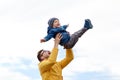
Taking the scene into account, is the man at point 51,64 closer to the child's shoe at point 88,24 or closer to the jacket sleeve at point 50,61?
the jacket sleeve at point 50,61

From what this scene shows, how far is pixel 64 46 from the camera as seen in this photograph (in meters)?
10.2

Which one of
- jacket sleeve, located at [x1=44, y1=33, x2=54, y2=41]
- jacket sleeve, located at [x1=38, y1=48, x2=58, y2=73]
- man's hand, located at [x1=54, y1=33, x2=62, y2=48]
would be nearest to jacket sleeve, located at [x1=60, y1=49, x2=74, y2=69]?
jacket sleeve, located at [x1=38, y1=48, x2=58, y2=73]

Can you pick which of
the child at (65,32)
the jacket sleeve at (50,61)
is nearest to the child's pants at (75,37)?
the child at (65,32)

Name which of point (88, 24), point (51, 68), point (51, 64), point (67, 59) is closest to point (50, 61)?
point (51, 64)

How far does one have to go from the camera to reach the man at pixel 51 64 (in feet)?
32.7

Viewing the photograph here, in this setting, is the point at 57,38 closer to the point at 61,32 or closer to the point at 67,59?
the point at 61,32

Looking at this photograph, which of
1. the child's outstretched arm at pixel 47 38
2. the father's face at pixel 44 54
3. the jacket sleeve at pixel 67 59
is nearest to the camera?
the child's outstretched arm at pixel 47 38

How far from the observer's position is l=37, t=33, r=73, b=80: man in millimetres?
9969

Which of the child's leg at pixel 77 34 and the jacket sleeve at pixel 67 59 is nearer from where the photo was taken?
the child's leg at pixel 77 34

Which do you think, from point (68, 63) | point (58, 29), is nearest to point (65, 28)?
Result: point (58, 29)

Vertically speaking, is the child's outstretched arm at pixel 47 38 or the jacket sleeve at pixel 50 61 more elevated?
the child's outstretched arm at pixel 47 38

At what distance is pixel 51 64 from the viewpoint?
32.9ft

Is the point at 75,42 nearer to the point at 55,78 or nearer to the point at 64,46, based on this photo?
the point at 64,46

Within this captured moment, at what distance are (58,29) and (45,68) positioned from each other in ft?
3.16
